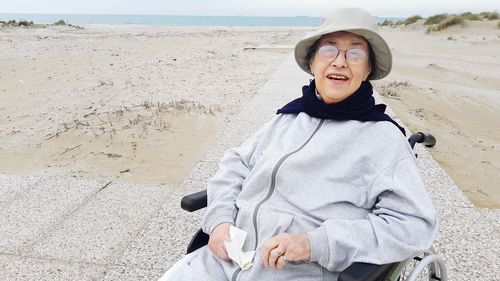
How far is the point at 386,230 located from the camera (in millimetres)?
1562

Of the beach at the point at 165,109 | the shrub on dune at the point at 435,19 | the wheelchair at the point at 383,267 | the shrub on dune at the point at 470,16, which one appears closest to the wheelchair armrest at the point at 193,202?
the wheelchair at the point at 383,267

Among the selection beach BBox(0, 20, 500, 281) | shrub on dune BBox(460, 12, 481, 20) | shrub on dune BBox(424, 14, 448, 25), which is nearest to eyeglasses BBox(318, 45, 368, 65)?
beach BBox(0, 20, 500, 281)

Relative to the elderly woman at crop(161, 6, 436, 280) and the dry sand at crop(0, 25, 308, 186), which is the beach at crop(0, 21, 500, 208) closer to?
the dry sand at crop(0, 25, 308, 186)

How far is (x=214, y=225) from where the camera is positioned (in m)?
1.89

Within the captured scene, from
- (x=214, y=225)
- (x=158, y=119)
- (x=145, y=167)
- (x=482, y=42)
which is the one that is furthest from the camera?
(x=482, y=42)

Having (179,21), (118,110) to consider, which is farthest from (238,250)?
(179,21)

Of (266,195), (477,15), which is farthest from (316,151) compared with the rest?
(477,15)

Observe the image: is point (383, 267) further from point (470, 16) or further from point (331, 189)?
point (470, 16)

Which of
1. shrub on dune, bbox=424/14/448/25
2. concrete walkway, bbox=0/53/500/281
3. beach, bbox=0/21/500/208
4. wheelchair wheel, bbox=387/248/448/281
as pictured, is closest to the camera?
wheelchair wheel, bbox=387/248/448/281

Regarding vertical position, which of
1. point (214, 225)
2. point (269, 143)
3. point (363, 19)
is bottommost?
point (214, 225)

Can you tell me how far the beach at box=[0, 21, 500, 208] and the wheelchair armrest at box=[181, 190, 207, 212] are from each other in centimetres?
234

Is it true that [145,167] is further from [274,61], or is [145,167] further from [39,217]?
[274,61]

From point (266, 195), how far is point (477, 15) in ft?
115

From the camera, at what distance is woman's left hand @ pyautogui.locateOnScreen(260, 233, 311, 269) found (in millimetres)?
1591
